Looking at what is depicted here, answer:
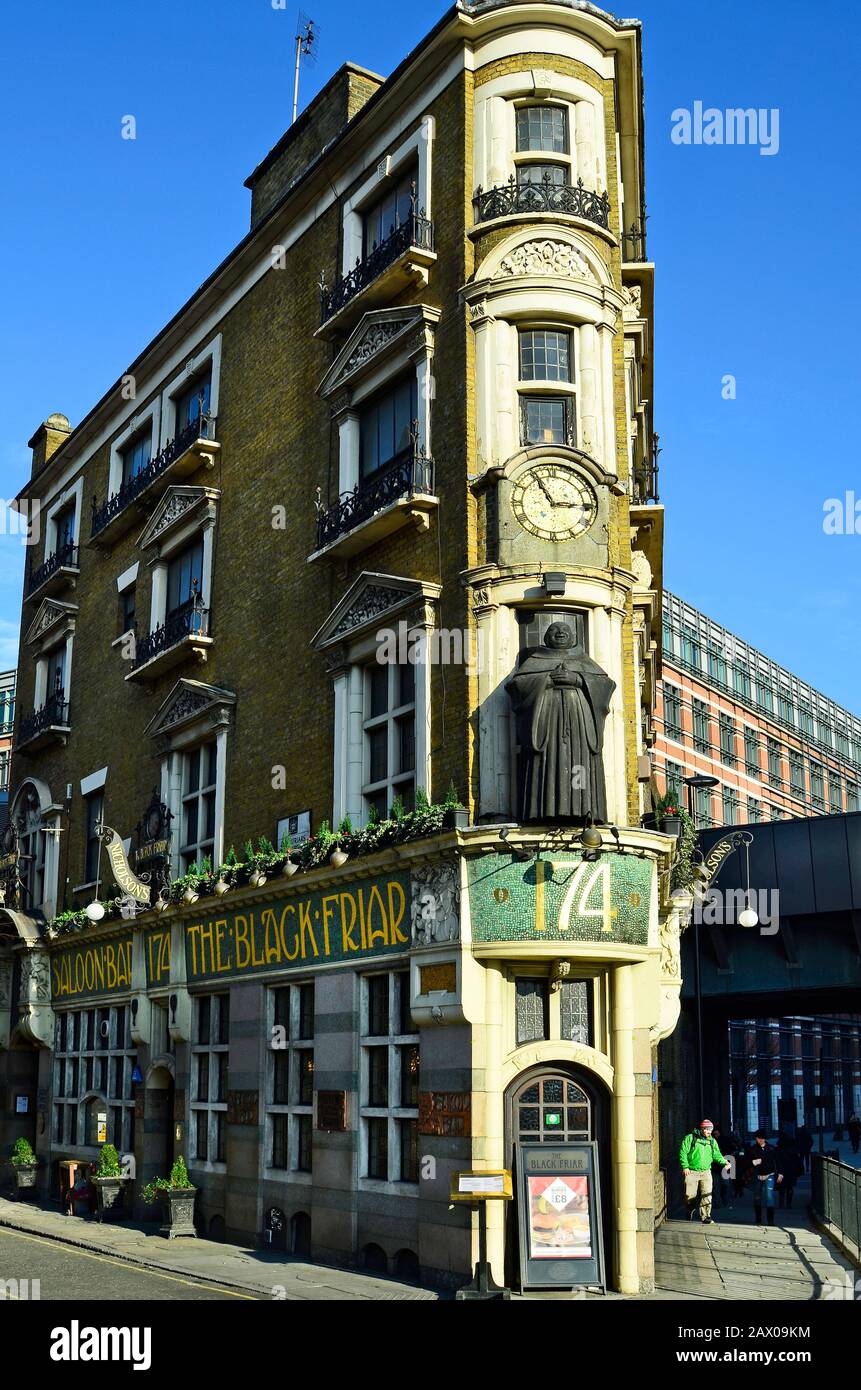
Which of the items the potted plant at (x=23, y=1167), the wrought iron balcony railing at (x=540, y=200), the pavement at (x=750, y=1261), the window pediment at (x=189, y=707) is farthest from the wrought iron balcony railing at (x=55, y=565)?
the pavement at (x=750, y=1261)

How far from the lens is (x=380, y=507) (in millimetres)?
23141

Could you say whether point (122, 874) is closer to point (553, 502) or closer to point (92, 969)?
point (92, 969)

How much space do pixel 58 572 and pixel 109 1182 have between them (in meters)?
17.5

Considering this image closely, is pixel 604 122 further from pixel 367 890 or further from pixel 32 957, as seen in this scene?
pixel 32 957

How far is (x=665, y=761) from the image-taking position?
70.1 m

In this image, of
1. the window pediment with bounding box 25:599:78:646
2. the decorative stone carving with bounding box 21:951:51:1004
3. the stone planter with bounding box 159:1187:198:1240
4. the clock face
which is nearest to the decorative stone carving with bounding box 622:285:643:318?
the clock face

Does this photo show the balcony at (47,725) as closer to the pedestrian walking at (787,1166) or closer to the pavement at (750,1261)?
the pavement at (750,1261)

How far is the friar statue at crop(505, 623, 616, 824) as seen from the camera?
18.8 metres

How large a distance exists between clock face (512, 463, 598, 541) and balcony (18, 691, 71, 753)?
20.5 meters

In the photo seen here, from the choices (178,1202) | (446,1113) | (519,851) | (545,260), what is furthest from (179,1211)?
(545,260)

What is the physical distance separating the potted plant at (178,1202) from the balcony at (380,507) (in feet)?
38.5

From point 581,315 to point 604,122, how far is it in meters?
3.97
